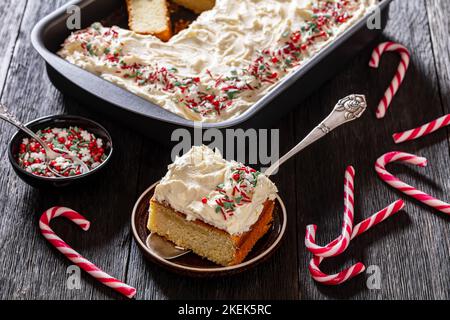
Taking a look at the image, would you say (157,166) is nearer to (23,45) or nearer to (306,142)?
(306,142)

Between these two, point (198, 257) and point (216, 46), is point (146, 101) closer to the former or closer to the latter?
point (216, 46)

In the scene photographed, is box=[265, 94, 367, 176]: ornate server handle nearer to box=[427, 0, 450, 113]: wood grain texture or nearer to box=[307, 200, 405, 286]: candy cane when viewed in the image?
box=[307, 200, 405, 286]: candy cane

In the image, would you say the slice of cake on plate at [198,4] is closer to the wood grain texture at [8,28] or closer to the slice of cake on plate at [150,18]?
the slice of cake on plate at [150,18]

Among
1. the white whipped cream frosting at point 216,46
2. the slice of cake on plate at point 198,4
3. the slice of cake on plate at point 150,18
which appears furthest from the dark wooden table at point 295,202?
the slice of cake on plate at point 198,4
